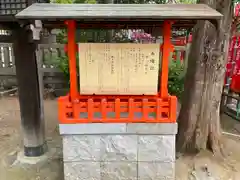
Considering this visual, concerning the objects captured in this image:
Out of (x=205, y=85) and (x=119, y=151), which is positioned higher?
(x=205, y=85)

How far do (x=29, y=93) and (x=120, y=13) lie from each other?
8.95 feet

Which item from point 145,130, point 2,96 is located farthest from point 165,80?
point 2,96

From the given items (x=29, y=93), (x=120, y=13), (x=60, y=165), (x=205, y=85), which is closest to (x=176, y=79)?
(x=205, y=85)

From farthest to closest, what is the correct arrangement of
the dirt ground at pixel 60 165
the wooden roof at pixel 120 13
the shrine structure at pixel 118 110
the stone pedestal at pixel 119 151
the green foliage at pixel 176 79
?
the green foliage at pixel 176 79 < the dirt ground at pixel 60 165 < the stone pedestal at pixel 119 151 < the shrine structure at pixel 118 110 < the wooden roof at pixel 120 13

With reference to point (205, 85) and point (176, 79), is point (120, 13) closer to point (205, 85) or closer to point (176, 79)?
point (205, 85)

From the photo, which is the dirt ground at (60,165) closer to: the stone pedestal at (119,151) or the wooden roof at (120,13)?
the stone pedestal at (119,151)

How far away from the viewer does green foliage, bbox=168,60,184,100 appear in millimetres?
9328

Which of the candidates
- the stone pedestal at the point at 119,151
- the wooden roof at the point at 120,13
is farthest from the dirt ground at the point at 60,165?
the wooden roof at the point at 120,13

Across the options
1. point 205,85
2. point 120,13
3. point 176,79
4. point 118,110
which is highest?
point 120,13

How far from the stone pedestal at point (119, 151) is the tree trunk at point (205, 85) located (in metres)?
1.28

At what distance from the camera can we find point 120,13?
11.9 ft

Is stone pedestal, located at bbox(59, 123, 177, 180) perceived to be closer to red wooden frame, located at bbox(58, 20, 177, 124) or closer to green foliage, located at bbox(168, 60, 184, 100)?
red wooden frame, located at bbox(58, 20, 177, 124)

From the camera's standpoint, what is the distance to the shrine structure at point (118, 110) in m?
4.20

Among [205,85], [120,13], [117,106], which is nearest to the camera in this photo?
[120,13]
